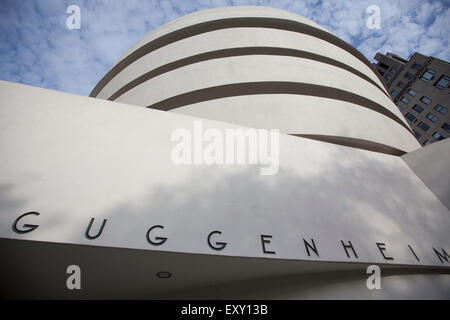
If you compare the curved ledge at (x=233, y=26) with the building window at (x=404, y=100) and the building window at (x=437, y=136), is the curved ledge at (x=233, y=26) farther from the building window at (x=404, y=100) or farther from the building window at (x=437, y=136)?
the building window at (x=404, y=100)

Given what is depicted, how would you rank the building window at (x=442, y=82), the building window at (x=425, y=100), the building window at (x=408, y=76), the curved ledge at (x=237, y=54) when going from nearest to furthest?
1. the curved ledge at (x=237, y=54)
2. the building window at (x=442, y=82)
3. the building window at (x=425, y=100)
4. the building window at (x=408, y=76)

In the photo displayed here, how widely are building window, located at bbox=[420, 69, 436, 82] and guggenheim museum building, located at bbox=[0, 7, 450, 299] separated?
48.7 metres

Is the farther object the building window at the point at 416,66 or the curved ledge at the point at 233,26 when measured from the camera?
the building window at the point at 416,66

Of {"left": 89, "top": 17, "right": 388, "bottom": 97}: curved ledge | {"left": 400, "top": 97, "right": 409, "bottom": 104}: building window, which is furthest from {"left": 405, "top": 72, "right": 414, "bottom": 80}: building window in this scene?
{"left": 89, "top": 17, "right": 388, "bottom": 97}: curved ledge

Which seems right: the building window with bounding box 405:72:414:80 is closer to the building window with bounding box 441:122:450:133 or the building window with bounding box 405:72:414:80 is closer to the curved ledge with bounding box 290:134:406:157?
the building window with bounding box 441:122:450:133

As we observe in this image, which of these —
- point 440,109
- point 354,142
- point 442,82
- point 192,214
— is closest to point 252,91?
point 354,142

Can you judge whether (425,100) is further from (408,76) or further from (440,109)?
(408,76)

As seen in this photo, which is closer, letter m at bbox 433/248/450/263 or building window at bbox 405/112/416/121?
letter m at bbox 433/248/450/263

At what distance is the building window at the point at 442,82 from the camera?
3889cm

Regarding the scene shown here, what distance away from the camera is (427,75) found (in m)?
42.6

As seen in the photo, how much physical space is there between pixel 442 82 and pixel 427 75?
3666 millimetres

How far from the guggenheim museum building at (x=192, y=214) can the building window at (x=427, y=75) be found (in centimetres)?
4868

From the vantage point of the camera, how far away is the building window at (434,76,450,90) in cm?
3889

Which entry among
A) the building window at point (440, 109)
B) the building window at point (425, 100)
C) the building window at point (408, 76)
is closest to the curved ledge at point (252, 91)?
the building window at point (440, 109)
